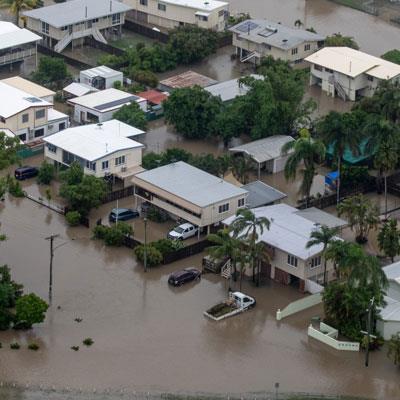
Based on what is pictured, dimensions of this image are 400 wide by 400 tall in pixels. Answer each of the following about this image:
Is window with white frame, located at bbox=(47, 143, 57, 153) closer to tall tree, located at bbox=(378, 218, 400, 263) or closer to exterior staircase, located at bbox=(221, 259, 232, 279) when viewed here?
exterior staircase, located at bbox=(221, 259, 232, 279)

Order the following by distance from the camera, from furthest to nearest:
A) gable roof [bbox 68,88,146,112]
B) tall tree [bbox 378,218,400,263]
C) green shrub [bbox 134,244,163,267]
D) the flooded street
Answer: the flooded street
gable roof [bbox 68,88,146,112]
green shrub [bbox 134,244,163,267]
tall tree [bbox 378,218,400,263]

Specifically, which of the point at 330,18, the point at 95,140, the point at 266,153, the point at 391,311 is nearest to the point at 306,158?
the point at 266,153

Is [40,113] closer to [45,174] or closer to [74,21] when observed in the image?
[45,174]

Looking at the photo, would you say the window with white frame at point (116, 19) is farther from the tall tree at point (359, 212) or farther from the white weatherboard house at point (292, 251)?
the tall tree at point (359, 212)

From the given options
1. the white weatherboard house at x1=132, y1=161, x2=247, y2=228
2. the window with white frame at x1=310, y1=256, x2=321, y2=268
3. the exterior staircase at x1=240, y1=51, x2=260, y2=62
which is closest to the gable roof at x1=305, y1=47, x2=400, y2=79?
the exterior staircase at x1=240, y1=51, x2=260, y2=62

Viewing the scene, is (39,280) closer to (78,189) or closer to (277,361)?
(78,189)

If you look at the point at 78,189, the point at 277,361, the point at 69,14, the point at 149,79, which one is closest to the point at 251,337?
the point at 277,361
